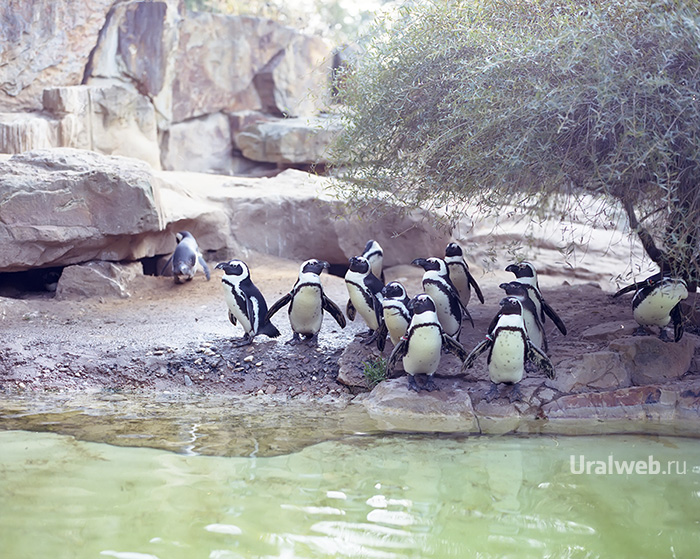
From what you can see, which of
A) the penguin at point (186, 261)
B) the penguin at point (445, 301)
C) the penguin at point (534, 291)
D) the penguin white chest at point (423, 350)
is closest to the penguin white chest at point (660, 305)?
the penguin at point (534, 291)

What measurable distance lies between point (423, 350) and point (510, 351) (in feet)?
2.09

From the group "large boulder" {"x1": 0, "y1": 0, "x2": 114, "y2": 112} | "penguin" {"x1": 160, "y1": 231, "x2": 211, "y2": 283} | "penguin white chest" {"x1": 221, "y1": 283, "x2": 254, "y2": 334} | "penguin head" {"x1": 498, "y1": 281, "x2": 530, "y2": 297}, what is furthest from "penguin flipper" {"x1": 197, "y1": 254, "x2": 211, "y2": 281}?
"large boulder" {"x1": 0, "y1": 0, "x2": 114, "y2": 112}

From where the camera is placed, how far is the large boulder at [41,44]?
10.6 meters

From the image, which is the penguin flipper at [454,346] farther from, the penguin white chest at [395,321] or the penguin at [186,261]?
the penguin at [186,261]

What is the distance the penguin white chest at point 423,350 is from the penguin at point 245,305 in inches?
63.0

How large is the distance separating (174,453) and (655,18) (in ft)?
13.3

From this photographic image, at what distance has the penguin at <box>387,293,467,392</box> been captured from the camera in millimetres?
5117

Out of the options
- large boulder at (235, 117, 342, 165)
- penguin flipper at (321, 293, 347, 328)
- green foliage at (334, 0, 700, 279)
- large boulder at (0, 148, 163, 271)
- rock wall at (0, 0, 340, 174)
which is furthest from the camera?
large boulder at (235, 117, 342, 165)

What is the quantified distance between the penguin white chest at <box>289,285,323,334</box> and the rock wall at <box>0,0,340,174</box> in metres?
1.81

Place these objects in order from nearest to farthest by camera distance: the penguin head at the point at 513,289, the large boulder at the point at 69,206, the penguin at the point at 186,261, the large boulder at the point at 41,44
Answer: the penguin head at the point at 513,289
the large boulder at the point at 69,206
the penguin at the point at 186,261
the large boulder at the point at 41,44

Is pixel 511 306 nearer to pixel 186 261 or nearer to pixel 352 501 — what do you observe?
pixel 352 501

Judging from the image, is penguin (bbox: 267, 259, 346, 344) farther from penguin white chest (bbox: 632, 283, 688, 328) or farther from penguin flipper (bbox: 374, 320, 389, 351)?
penguin white chest (bbox: 632, 283, 688, 328)

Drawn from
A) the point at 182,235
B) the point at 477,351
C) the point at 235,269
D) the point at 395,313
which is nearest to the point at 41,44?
the point at 182,235

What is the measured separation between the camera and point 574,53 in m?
4.33
